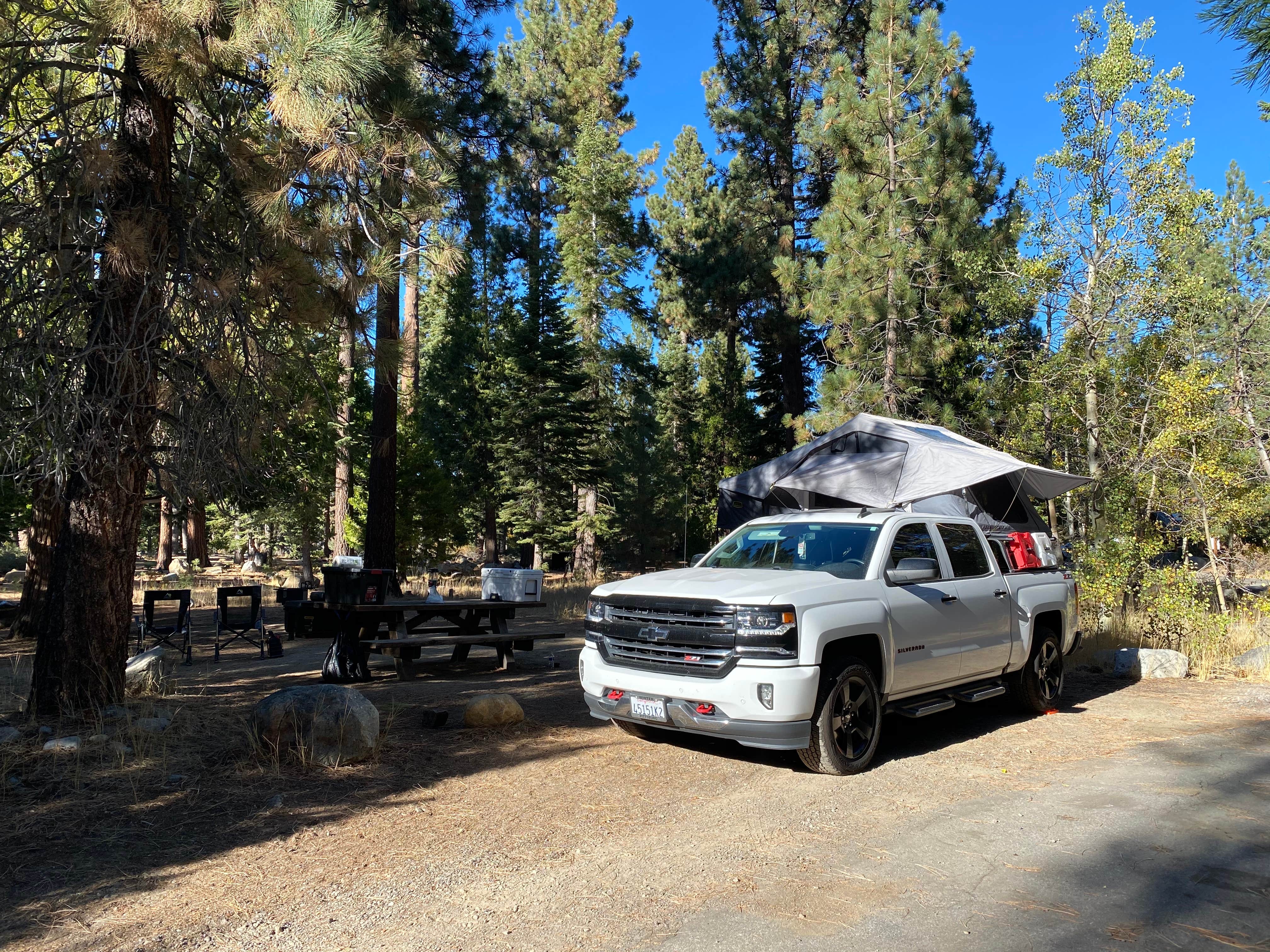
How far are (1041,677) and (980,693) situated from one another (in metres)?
1.40

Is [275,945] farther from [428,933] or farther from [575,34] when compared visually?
[575,34]

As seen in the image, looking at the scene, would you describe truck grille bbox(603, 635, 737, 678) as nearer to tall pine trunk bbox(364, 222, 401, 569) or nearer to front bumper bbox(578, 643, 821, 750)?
front bumper bbox(578, 643, 821, 750)

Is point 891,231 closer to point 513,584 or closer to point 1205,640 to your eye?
point 1205,640

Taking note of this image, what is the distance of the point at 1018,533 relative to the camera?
1084cm

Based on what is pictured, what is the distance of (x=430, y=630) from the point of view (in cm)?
1103

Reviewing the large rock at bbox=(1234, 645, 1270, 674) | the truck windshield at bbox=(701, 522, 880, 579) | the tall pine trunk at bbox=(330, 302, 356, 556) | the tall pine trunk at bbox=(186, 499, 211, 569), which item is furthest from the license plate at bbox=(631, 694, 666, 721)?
the tall pine trunk at bbox=(186, 499, 211, 569)

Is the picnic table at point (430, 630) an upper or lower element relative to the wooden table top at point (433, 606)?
lower

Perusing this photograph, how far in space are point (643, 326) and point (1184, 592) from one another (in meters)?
25.6

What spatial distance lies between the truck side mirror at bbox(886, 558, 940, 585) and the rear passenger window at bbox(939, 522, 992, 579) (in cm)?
72

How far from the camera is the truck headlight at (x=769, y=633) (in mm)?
6039

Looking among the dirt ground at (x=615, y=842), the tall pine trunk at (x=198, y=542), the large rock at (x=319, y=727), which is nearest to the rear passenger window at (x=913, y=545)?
the dirt ground at (x=615, y=842)

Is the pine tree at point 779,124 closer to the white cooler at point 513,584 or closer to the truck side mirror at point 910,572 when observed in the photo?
the white cooler at point 513,584

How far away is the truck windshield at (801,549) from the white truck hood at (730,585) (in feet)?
0.68

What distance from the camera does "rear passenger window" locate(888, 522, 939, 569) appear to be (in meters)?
7.34
